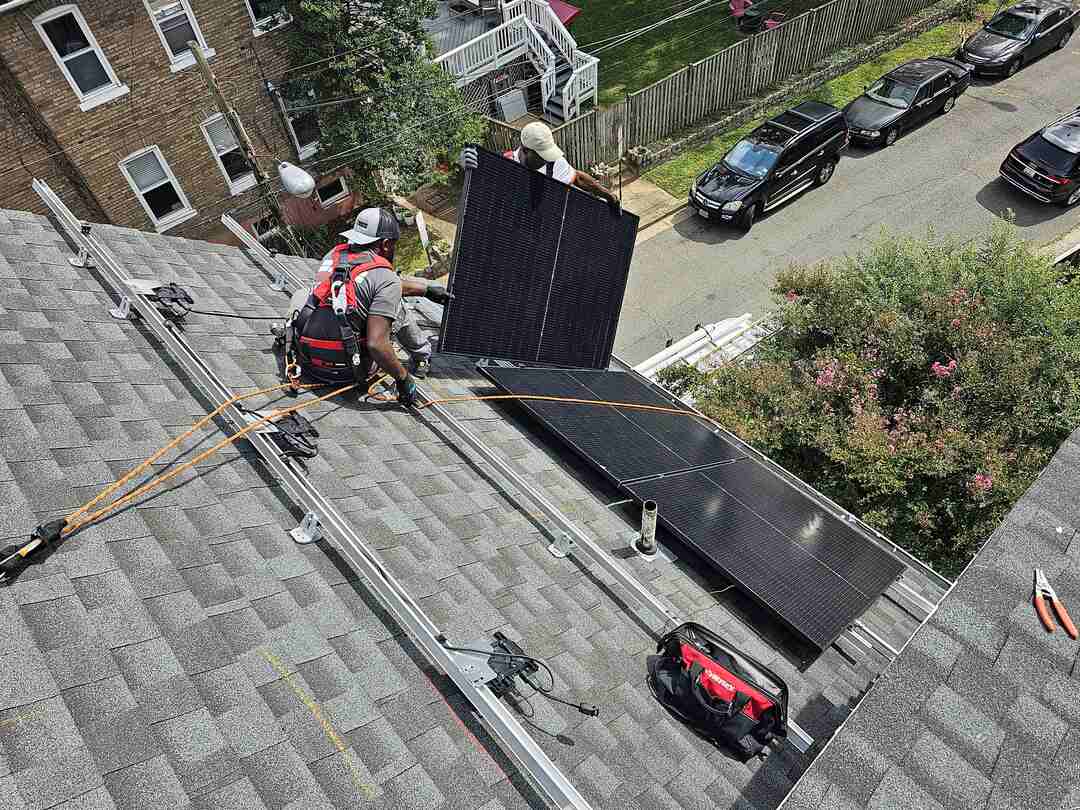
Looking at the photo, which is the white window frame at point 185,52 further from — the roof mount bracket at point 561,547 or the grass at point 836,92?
the roof mount bracket at point 561,547

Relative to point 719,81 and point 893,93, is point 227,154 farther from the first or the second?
point 893,93

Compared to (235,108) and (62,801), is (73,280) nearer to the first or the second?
(62,801)

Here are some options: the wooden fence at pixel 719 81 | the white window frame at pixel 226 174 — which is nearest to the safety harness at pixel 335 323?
the white window frame at pixel 226 174

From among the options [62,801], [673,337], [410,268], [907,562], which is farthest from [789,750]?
[410,268]

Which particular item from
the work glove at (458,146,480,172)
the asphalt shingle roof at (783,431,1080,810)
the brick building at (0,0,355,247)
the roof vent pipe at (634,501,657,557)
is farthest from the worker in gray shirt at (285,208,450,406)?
the brick building at (0,0,355,247)

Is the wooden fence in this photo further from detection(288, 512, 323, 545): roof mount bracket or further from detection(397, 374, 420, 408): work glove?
detection(288, 512, 323, 545): roof mount bracket
